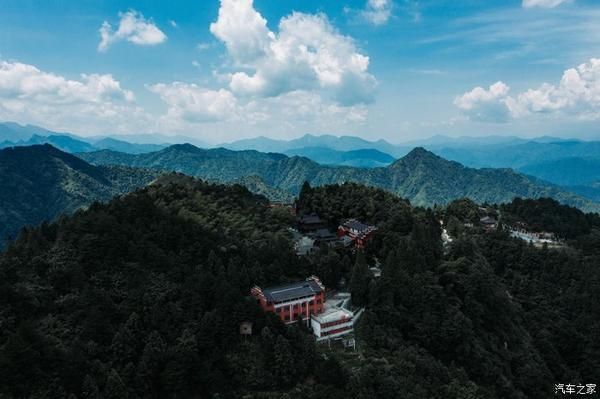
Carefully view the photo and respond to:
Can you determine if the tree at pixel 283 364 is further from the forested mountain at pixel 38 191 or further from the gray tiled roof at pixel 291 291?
the forested mountain at pixel 38 191

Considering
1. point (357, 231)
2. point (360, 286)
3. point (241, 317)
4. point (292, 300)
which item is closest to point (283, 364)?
point (241, 317)

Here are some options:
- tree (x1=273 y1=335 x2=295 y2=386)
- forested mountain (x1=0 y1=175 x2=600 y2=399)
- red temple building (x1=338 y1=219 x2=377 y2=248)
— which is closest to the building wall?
forested mountain (x1=0 y1=175 x2=600 y2=399)

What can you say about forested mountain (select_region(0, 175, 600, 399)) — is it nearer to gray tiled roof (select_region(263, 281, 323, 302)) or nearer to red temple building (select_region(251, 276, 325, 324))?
red temple building (select_region(251, 276, 325, 324))

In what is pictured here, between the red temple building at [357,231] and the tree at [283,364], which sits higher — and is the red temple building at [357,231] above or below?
above

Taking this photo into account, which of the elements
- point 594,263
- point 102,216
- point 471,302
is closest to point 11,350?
point 102,216

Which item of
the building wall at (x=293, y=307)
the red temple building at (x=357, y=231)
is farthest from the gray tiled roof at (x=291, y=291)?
the red temple building at (x=357, y=231)

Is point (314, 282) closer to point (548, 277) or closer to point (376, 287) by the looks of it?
point (376, 287)

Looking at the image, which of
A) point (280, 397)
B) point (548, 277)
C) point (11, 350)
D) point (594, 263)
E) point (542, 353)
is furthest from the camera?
point (594, 263)
